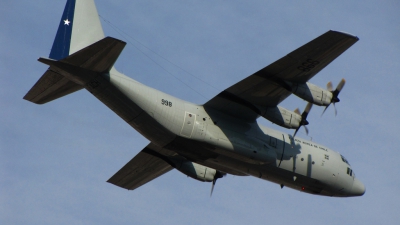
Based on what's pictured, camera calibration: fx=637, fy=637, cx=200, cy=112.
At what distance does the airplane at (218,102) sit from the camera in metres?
26.4

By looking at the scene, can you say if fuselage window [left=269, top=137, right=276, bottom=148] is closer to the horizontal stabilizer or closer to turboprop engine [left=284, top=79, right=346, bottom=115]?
turboprop engine [left=284, top=79, right=346, bottom=115]

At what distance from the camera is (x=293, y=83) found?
92.9ft

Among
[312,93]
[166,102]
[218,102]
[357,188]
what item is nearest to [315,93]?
[312,93]

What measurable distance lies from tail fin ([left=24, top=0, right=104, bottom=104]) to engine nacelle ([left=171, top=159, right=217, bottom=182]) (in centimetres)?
764

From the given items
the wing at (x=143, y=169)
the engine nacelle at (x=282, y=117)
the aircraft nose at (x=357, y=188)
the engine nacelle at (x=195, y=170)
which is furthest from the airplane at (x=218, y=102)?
the wing at (x=143, y=169)

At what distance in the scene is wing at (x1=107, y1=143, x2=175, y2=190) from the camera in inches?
1309

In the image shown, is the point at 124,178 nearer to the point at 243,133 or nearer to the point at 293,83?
the point at 243,133

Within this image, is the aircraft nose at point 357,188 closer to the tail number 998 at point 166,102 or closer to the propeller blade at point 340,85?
the propeller blade at point 340,85

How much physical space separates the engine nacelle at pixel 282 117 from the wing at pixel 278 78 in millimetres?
293

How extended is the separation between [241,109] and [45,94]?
8.93 m

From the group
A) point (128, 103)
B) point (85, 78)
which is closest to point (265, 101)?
point (128, 103)

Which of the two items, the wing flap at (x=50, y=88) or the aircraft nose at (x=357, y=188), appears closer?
the wing flap at (x=50, y=88)

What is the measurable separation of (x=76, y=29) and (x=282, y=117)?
33.1ft

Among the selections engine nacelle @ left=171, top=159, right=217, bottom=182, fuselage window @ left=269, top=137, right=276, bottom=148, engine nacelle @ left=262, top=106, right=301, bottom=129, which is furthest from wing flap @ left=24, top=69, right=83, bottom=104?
fuselage window @ left=269, top=137, right=276, bottom=148
